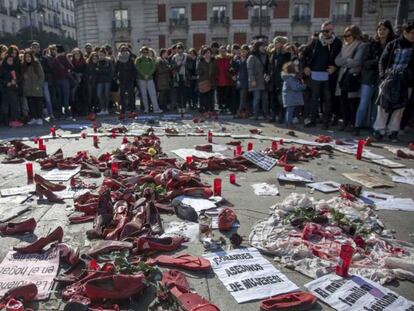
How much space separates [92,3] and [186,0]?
34.3 feet

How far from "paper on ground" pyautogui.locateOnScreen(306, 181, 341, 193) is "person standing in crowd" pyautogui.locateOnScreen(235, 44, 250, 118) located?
6755mm

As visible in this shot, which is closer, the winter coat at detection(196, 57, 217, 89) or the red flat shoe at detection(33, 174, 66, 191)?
the red flat shoe at detection(33, 174, 66, 191)

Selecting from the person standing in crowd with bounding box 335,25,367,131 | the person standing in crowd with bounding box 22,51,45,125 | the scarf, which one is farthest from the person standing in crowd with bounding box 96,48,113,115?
the person standing in crowd with bounding box 335,25,367,131

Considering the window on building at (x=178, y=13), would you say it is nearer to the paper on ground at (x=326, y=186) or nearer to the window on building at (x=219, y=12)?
the window on building at (x=219, y=12)

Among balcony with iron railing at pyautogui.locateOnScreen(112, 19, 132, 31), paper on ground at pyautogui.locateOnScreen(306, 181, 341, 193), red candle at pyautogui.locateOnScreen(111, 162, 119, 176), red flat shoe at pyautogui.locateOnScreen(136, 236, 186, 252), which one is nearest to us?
red flat shoe at pyautogui.locateOnScreen(136, 236, 186, 252)

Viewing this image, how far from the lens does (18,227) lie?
4270mm

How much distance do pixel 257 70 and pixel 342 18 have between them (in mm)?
37193

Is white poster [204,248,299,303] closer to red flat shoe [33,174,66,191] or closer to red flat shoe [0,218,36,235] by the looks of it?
red flat shoe [0,218,36,235]

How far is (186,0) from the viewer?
45.2m

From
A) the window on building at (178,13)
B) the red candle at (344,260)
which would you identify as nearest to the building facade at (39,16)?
the window on building at (178,13)

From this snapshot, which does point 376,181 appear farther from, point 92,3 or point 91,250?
point 92,3

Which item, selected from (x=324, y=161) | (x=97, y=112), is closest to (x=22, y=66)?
(x=97, y=112)

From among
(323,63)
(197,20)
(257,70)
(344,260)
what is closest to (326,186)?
(344,260)

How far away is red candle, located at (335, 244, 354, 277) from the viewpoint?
3354 millimetres
